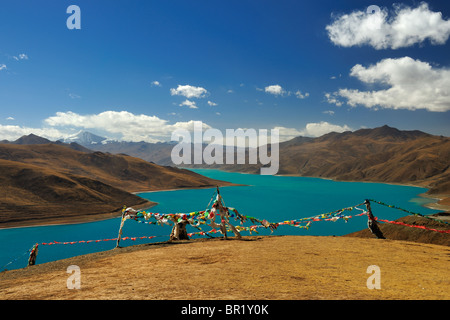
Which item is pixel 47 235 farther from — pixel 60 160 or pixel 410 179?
pixel 410 179

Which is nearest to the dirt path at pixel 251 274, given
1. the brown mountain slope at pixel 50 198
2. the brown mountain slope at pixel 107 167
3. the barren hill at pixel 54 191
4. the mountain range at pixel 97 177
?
the brown mountain slope at pixel 50 198

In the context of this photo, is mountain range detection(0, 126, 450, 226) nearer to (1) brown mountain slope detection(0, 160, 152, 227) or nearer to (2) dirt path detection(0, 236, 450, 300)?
(1) brown mountain slope detection(0, 160, 152, 227)

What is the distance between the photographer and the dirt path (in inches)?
248

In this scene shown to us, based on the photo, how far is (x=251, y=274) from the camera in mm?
7918

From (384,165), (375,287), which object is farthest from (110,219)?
(384,165)

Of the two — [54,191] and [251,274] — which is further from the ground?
[251,274]

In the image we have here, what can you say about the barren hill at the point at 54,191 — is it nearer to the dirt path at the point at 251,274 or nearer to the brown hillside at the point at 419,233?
the dirt path at the point at 251,274

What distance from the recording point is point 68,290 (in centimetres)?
703

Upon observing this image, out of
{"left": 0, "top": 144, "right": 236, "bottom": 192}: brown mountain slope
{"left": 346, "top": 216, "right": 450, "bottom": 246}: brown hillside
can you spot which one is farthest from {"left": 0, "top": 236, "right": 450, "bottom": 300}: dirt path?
{"left": 0, "top": 144, "right": 236, "bottom": 192}: brown mountain slope

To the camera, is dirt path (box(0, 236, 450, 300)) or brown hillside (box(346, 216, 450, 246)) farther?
brown hillside (box(346, 216, 450, 246))

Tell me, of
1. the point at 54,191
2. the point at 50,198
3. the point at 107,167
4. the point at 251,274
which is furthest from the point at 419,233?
the point at 107,167

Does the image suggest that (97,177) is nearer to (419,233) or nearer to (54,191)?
(54,191)

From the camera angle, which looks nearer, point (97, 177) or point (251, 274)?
point (251, 274)

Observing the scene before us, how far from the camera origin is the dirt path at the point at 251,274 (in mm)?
6293
